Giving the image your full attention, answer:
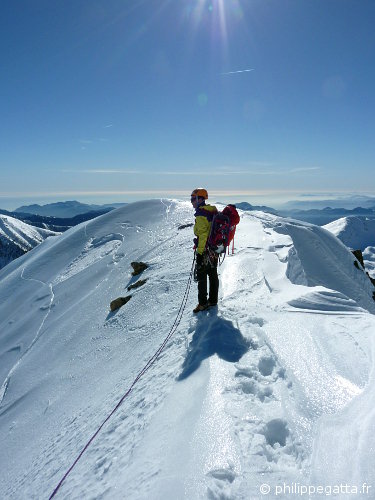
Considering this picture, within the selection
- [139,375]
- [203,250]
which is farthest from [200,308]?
[139,375]

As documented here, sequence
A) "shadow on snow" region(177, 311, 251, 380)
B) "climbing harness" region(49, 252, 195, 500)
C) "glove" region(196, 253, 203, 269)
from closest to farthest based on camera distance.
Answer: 1. "climbing harness" region(49, 252, 195, 500)
2. "shadow on snow" region(177, 311, 251, 380)
3. "glove" region(196, 253, 203, 269)

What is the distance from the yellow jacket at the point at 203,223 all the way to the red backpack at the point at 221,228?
11 centimetres

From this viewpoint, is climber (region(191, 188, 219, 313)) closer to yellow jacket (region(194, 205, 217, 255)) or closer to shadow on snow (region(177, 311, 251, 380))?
yellow jacket (region(194, 205, 217, 255))

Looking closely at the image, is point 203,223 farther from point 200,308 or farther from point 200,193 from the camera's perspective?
point 200,308

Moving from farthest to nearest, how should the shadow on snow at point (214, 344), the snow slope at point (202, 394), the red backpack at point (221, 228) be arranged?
the red backpack at point (221, 228), the shadow on snow at point (214, 344), the snow slope at point (202, 394)

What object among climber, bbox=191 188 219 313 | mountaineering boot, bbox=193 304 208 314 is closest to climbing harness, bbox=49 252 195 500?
mountaineering boot, bbox=193 304 208 314

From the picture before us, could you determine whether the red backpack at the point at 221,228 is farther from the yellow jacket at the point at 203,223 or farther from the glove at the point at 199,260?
the glove at the point at 199,260

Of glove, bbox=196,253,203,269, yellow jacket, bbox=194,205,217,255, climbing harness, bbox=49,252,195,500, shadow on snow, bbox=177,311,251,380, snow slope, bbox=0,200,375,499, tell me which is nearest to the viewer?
snow slope, bbox=0,200,375,499

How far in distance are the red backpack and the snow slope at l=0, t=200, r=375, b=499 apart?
60.6 inches

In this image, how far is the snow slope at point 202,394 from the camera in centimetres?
283

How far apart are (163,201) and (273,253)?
2119cm

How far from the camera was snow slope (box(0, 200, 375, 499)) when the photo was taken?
283 centimetres

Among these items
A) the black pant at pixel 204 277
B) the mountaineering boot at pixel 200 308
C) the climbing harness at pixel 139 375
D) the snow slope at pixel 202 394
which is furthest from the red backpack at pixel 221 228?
the climbing harness at pixel 139 375

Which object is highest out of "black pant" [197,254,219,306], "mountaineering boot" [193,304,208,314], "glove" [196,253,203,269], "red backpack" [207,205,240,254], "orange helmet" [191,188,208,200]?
"orange helmet" [191,188,208,200]
